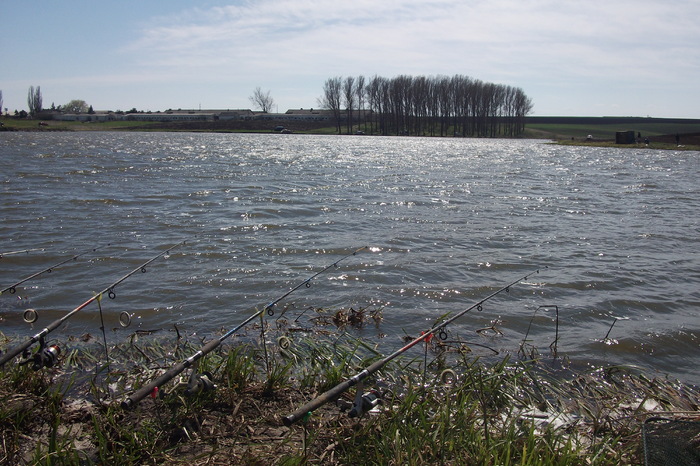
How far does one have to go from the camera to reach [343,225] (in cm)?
1317

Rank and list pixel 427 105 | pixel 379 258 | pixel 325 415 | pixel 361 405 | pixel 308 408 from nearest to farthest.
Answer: pixel 308 408 → pixel 361 405 → pixel 325 415 → pixel 379 258 → pixel 427 105

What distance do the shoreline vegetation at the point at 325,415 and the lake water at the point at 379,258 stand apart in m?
1.04

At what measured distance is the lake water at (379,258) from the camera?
6891 mm

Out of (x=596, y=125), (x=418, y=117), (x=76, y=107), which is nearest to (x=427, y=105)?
(x=418, y=117)

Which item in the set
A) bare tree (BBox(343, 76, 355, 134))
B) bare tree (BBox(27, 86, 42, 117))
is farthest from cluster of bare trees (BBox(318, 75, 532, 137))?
bare tree (BBox(27, 86, 42, 117))

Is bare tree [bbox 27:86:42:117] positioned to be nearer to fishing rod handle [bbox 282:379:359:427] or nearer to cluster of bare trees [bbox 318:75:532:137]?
cluster of bare trees [bbox 318:75:532:137]

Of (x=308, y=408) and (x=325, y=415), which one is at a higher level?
(x=308, y=408)

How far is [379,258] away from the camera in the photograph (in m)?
10.0

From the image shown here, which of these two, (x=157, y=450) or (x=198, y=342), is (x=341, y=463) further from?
(x=198, y=342)

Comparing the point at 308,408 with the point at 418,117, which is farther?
the point at 418,117

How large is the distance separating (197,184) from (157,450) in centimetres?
1804

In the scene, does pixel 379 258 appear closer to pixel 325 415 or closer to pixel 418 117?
pixel 325 415

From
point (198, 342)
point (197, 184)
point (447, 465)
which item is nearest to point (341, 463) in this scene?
point (447, 465)

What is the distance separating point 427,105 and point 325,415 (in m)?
119
